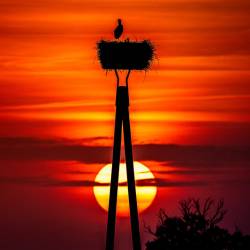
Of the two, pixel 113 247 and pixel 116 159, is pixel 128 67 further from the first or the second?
pixel 113 247

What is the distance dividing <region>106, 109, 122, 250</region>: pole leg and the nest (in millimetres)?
1788

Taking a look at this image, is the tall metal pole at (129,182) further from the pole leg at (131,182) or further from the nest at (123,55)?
the nest at (123,55)

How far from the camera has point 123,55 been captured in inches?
1517

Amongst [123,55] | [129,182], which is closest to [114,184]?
[129,182]

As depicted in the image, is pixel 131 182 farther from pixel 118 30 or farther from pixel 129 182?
pixel 118 30

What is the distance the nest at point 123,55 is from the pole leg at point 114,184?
1.79 meters

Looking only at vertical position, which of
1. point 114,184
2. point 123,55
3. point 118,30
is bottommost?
point 114,184

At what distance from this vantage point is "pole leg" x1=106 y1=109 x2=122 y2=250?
39331mm

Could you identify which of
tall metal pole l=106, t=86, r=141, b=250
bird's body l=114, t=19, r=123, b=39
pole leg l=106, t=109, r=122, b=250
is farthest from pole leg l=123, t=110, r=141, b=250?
bird's body l=114, t=19, r=123, b=39

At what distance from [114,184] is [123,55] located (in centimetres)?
436

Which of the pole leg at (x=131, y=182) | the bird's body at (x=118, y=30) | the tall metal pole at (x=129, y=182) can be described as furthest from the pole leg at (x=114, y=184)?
the bird's body at (x=118, y=30)

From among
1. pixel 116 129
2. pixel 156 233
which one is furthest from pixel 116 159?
pixel 156 233

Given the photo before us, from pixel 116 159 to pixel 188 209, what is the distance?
760 cm

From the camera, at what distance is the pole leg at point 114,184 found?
3933 cm
